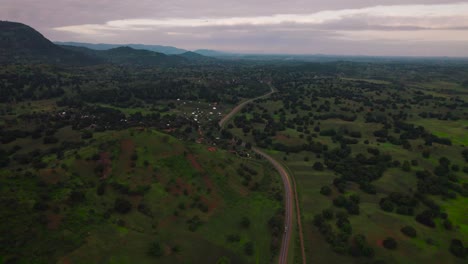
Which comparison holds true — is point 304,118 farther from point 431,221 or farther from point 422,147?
point 431,221

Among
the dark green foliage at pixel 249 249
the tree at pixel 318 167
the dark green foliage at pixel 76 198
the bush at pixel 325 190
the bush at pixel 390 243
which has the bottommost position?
the dark green foliage at pixel 249 249

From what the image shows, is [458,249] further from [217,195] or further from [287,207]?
[217,195]

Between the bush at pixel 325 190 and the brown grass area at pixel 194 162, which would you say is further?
the brown grass area at pixel 194 162

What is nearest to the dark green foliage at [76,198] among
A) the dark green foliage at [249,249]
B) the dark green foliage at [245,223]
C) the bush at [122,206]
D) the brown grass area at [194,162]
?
the bush at [122,206]

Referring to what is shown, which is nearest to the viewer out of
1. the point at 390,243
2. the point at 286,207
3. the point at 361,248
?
the point at 361,248

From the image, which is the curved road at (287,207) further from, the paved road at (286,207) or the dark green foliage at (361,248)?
the dark green foliage at (361,248)

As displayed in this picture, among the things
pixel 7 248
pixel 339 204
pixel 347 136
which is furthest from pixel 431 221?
pixel 7 248

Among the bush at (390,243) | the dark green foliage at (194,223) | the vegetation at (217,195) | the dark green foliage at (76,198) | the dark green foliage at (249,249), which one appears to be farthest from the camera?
the dark green foliage at (194,223)

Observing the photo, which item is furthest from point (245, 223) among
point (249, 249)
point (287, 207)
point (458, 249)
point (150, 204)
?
point (458, 249)
